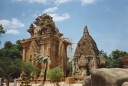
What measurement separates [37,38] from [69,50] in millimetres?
7399

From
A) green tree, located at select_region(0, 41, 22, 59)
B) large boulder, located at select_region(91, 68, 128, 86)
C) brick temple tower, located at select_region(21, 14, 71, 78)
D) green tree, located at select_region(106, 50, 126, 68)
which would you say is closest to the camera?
large boulder, located at select_region(91, 68, 128, 86)

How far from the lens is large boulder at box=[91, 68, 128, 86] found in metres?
8.93

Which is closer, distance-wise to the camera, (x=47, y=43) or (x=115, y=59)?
(x=47, y=43)

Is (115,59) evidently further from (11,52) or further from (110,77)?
(110,77)

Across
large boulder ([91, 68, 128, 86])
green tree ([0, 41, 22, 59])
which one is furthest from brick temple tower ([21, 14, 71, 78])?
large boulder ([91, 68, 128, 86])

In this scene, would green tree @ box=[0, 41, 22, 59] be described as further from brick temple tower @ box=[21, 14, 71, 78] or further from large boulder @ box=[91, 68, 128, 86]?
large boulder @ box=[91, 68, 128, 86]

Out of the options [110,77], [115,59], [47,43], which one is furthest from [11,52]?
[110,77]

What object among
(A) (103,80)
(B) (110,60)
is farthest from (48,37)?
(A) (103,80)

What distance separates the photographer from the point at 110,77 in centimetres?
919

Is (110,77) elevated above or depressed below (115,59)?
below

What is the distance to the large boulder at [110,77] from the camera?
8930 millimetres

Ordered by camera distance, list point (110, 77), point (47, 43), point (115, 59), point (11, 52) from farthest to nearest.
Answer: point (115, 59) < point (11, 52) < point (47, 43) < point (110, 77)

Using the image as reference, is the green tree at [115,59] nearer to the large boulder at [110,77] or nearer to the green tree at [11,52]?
the green tree at [11,52]

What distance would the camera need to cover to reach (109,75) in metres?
9.30
